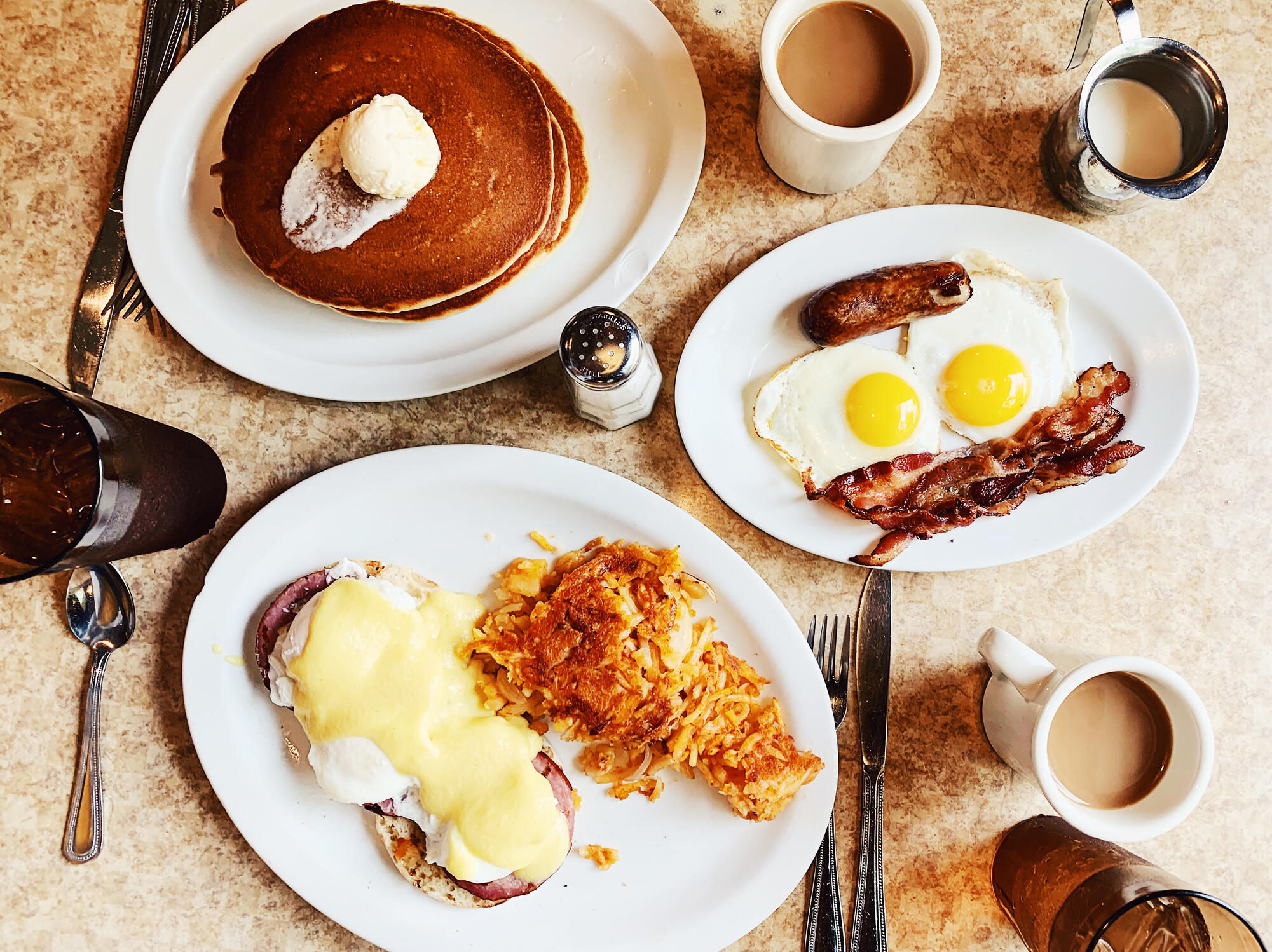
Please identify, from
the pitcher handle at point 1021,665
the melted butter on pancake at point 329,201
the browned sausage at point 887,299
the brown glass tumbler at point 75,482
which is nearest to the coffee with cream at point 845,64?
the browned sausage at point 887,299

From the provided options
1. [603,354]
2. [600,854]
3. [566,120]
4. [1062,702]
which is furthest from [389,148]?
[1062,702]

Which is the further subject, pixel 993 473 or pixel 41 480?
pixel 993 473

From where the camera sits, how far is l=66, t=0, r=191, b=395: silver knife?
76.8 inches

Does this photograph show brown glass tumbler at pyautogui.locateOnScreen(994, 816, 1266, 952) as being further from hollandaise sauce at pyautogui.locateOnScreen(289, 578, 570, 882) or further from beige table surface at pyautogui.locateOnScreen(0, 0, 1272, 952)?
hollandaise sauce at pyautogui.locateOnScreen(289, 578, 570, 882)

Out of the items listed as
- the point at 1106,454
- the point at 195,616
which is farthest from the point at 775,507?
the point at 195,616

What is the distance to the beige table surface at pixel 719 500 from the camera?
6.46 feet

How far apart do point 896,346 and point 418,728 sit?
142 cm

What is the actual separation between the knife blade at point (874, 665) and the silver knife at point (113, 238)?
6.63ft

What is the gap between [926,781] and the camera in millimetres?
1987

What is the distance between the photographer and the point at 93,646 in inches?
76.9

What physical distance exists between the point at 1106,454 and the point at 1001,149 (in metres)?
0.80

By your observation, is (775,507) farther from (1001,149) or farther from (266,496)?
(266,496)

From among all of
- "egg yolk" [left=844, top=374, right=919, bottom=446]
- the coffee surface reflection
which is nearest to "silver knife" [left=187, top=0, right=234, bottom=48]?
the coffee surface reflection

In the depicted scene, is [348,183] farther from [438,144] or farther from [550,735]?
[550,735]
